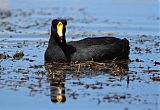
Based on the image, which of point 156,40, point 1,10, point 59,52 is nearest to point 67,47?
point 59,52

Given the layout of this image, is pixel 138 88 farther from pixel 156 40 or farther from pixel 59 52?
pixel 156 40

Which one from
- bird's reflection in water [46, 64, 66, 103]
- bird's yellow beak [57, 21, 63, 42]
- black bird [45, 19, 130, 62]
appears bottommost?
bird's reflection in water [46, 64, 66, 103]

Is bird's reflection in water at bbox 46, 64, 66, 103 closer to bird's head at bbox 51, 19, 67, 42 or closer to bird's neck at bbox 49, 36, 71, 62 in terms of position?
bird's neck at bbox 49, 36, 71, 62

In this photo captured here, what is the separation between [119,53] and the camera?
44.1ft

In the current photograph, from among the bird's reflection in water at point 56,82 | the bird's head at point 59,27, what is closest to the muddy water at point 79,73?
the bird's reflection in water at point 56,82

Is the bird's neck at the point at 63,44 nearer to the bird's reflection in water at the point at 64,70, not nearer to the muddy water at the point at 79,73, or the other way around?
the bird's reflection in water at the point at 64,70

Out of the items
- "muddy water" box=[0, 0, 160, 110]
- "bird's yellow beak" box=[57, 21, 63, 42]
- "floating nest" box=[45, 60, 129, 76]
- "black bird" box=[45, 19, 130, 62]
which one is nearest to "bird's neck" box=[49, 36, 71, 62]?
"black bird" box=[45, 19, 130, 62]

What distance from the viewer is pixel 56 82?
10.2m

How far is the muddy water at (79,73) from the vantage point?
8867 mm

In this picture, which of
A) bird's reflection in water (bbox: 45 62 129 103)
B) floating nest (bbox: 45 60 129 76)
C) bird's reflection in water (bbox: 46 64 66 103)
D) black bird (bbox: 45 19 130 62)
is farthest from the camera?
black bird (bbox: 45 19 130 62)

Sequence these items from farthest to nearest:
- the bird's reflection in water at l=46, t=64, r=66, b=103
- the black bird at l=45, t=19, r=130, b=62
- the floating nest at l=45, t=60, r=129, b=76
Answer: the black bird at l=45, t=19, r=130, b=62 → the floating nest at l=45, t=60, r=129, b=76 → the bird's reflection in water at l=46, t=64, r=66, b=103

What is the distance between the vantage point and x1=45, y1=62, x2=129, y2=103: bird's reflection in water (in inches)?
381

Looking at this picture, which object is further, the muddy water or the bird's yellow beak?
the bird's yellow beak

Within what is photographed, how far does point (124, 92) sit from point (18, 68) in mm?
2890
